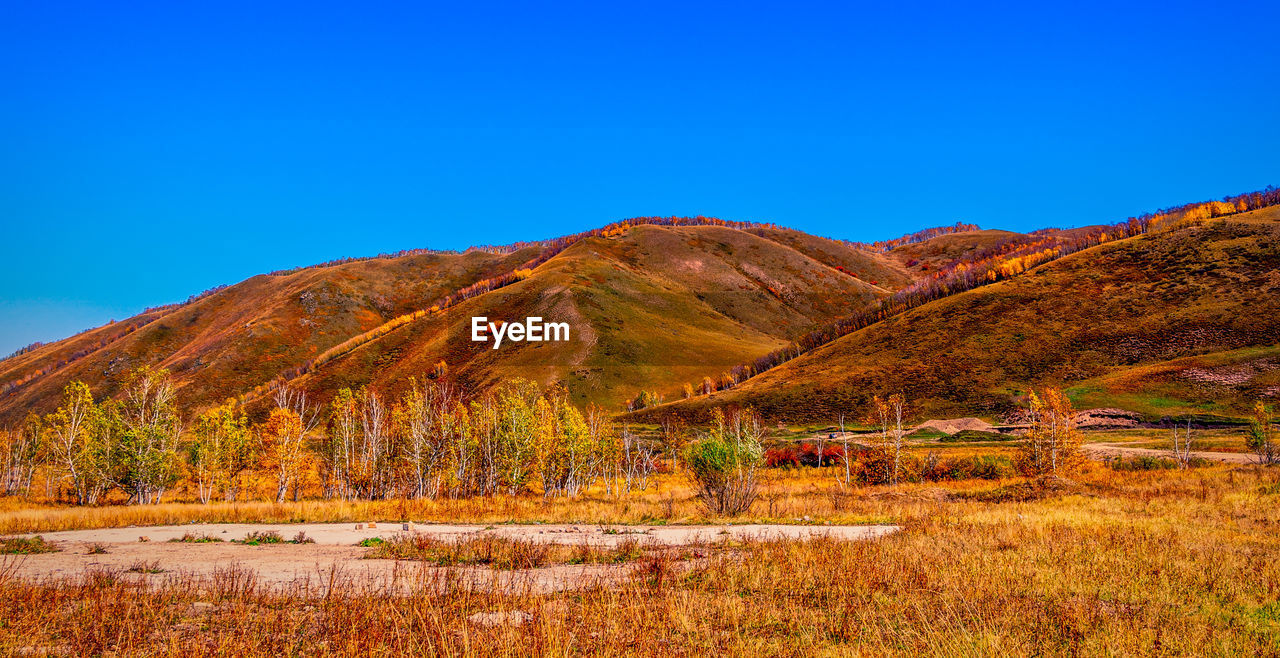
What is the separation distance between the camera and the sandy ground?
11.8m

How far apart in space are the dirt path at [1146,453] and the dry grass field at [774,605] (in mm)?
38176

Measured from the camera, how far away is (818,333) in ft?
473

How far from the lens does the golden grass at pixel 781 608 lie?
7.11 meters

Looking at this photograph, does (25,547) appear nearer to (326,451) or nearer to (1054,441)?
(326,451)

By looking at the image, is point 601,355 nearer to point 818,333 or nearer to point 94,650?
point 818,333

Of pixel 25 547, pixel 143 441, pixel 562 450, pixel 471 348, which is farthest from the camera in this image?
pixel 471 348

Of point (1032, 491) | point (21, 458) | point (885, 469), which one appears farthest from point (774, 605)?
point (21, 458)

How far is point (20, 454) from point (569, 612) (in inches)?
3080

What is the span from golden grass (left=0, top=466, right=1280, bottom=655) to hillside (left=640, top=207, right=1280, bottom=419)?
86.4m

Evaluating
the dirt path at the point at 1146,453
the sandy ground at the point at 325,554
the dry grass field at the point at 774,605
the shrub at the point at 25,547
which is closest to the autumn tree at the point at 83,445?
the sandy ground at the point at 325,554

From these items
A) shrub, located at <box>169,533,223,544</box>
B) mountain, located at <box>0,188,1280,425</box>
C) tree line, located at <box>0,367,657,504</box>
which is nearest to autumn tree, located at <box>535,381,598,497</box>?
tree line, located at <box>0,367,657,504</box>

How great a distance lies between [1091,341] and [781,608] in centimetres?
11727

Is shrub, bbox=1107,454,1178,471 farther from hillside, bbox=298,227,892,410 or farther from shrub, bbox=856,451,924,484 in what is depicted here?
hillside, bbox=298,227,892,410

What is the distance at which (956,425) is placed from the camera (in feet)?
271
